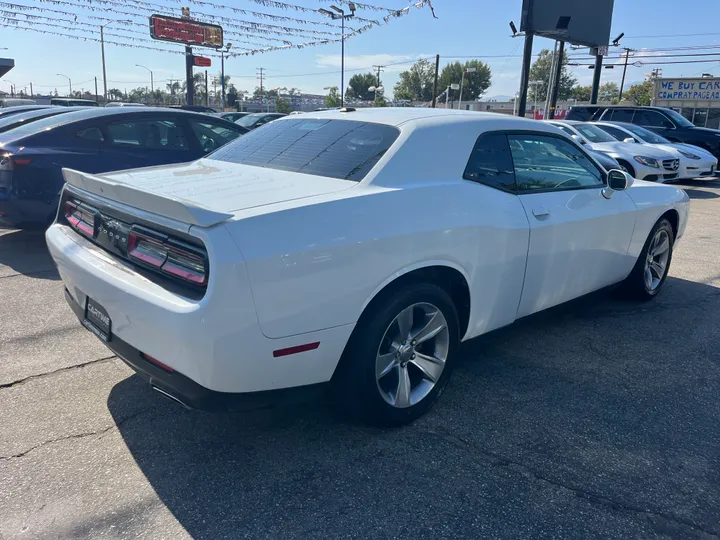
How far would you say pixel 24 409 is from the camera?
311 cm

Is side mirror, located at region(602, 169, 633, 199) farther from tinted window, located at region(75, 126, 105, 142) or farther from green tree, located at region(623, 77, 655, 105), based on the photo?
green tree, located at region(623, 77, 655, 105)

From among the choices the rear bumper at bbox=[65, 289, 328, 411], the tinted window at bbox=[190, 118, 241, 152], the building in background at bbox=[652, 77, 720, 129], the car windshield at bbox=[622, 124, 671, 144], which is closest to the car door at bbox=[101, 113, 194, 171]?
the tinted window at bbox=[190, 118, 241, 152]

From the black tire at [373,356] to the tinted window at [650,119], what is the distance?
16515 millimetres

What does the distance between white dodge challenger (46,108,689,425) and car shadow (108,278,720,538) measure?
288 mm

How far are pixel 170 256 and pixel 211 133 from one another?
540cm

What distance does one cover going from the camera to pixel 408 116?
3436mm

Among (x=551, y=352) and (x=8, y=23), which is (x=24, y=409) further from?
(x=8, y=23)

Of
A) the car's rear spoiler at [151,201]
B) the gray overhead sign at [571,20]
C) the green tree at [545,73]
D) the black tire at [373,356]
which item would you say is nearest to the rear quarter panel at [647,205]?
the black tire at [373,356]

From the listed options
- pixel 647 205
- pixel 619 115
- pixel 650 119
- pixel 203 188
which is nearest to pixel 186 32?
pixel 619 115

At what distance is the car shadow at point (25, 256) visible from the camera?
5609mm

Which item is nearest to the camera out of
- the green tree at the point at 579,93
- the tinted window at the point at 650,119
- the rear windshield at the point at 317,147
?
the rear windshield at the point at 317,147

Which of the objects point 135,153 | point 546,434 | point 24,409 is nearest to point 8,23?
point 135,153

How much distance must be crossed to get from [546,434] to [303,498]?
4.38ft

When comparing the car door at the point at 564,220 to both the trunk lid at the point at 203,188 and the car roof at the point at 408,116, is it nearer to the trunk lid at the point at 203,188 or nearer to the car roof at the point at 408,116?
the car roof at the point at 408,116
